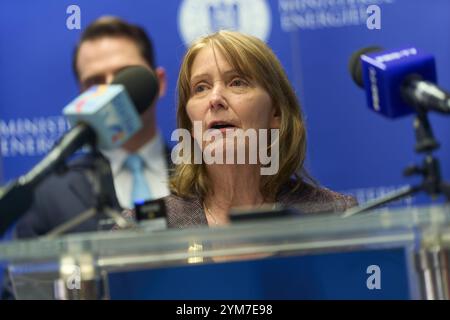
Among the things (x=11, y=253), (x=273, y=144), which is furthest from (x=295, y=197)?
(x=11, y=253)

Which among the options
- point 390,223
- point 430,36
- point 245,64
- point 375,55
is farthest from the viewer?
point 430,36

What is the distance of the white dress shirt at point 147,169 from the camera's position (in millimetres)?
2944

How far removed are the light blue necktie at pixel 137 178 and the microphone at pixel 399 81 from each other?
148 centimetres

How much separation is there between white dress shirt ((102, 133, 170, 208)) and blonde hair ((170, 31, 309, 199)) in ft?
2.59

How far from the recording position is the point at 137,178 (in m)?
2.99

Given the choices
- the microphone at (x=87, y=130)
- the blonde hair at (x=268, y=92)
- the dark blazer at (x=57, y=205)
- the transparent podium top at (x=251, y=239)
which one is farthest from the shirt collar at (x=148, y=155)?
the transparent podium top at (x=251, y=239)

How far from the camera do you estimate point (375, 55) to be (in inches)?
61.2

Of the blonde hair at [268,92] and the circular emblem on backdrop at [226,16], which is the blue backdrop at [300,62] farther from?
the blonde hair at [268,92]

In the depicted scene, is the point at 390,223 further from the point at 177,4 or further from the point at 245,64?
the point at 177,4

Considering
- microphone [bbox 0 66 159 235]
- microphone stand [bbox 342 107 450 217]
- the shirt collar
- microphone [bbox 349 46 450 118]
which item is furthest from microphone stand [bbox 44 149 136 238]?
the shirt collar

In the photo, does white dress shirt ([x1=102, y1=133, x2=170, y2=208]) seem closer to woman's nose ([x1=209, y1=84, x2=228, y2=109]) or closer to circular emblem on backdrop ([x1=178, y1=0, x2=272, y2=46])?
circular emblem on backdrop ([x1=178, y1=0, x2=272, y2=46])

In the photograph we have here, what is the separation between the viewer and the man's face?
3.09 meters
